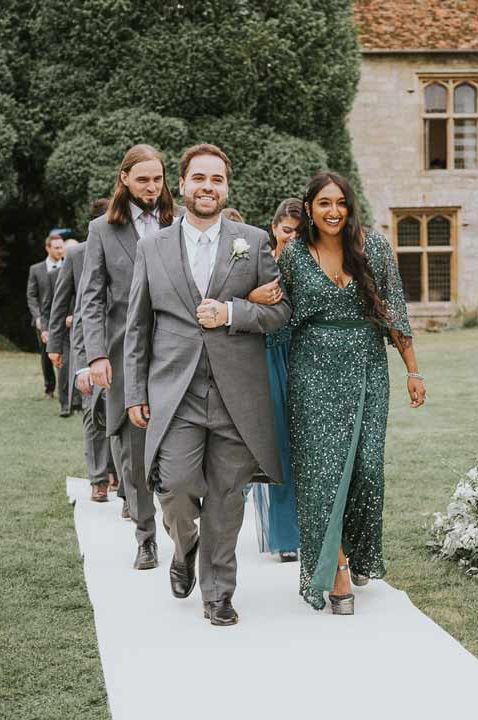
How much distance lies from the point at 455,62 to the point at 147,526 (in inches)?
932

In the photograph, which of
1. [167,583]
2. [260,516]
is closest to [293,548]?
[260,516]

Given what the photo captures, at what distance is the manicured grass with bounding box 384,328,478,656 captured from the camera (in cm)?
557

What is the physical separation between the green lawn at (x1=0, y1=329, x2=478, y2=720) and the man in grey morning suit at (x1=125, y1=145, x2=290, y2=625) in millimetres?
744

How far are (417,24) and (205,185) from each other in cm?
2453

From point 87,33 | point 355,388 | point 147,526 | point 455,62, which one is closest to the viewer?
point 355,388

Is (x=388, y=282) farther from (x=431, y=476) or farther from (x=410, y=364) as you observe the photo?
(x=431, y=476)

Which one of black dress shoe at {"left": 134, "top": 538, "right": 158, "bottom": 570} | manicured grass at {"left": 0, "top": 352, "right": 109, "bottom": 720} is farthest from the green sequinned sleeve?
manicured grass at {"left": 0, "top": 352, "right": 109, "bottom": 720}

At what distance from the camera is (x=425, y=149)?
28344 millimetres

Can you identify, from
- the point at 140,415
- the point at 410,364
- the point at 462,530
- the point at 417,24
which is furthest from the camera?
the point at 417,24

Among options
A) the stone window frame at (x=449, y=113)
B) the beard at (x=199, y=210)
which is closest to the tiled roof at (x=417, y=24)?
the stone window frame at (x=449, y=113)

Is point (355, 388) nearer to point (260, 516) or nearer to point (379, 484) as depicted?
point (379, 484)

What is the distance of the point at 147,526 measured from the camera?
630 cm

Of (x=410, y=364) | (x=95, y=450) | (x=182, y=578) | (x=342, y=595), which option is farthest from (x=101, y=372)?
(x=95, y=450)

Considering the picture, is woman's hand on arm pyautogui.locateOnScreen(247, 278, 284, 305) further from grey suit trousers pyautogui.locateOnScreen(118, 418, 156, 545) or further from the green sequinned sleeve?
grey suit trousers pyautogui.locateOnScreen(118, 418, 156, 545)
